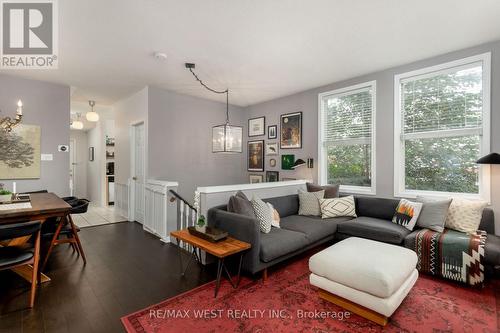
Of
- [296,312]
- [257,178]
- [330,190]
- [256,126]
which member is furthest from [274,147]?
[296,312]

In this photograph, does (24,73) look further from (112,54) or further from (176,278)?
(176,278)

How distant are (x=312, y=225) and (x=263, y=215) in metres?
0.77

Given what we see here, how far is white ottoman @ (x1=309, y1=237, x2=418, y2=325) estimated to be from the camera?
6.06 feet

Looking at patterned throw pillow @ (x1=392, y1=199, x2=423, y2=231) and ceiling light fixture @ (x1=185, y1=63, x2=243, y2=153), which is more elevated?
ceiling light fixture @ (x1=185, y1=63, x2=243, y2=153)

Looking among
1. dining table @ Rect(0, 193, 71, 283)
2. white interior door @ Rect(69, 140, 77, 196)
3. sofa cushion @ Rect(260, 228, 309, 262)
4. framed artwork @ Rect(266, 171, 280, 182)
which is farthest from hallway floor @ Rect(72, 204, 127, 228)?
sofa cushion @ Rect(260, 228, 309, 262)

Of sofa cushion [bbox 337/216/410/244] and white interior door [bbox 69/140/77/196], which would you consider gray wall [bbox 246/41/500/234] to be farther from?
white interior door [bbox 69/140/77/196]

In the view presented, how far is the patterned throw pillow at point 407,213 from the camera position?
121 inches

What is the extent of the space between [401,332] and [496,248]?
1.40 m

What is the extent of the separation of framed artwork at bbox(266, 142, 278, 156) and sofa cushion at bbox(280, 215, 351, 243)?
200 centimetres

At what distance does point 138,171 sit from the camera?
4.96 meters

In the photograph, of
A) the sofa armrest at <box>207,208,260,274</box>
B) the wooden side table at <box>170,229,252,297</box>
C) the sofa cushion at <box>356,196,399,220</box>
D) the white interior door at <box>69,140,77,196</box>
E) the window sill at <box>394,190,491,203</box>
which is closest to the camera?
the wooden side table at <box>170,229,252,297</box>

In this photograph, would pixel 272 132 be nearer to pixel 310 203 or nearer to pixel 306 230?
pixel 310 203

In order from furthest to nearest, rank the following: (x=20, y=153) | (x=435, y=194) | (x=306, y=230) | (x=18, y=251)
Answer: (x=20, y=153) → (x=435, y=194) → (x=306, y=230) → (x=18, y=251)

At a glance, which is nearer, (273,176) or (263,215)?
(263,215)
